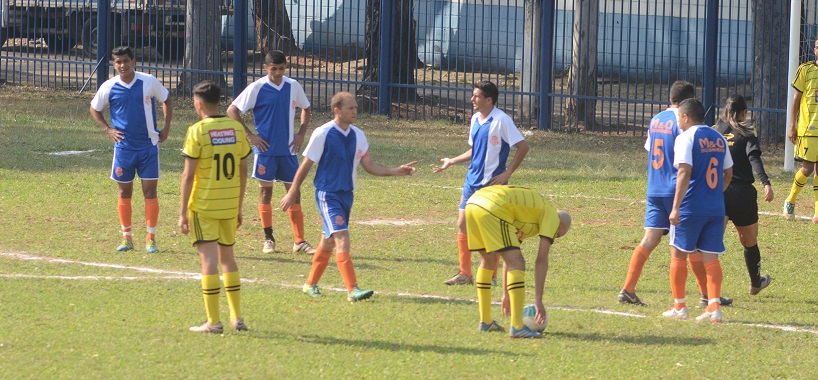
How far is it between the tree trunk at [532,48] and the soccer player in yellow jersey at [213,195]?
14.5 m

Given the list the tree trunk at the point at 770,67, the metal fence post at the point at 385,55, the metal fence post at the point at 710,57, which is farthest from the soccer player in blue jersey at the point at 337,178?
the metal fence post at the point at 385,55

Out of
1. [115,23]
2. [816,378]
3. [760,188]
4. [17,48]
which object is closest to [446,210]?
[760,188]

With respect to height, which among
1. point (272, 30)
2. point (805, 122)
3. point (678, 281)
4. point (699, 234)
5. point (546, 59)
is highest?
point (272, 30)

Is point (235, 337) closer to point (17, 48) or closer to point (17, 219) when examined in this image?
point (17, 219)

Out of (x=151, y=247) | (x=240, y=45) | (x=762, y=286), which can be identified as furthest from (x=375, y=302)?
(x=240, y=45)

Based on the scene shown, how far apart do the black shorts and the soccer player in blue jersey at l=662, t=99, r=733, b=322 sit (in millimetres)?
806

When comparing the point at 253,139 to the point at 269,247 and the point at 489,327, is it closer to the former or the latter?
the point at 269,247

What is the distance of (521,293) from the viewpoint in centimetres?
748

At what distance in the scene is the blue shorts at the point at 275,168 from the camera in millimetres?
11000

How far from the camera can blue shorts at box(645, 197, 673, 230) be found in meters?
8.66

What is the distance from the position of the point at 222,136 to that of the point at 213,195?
39cm

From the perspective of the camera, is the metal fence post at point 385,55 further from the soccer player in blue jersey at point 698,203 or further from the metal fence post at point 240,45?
the soccer player in blue jersey at point 698,203

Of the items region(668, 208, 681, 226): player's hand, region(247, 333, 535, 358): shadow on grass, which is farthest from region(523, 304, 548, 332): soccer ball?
region(668, 208, 681, 226): player's hand

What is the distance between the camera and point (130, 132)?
35.2 ft
